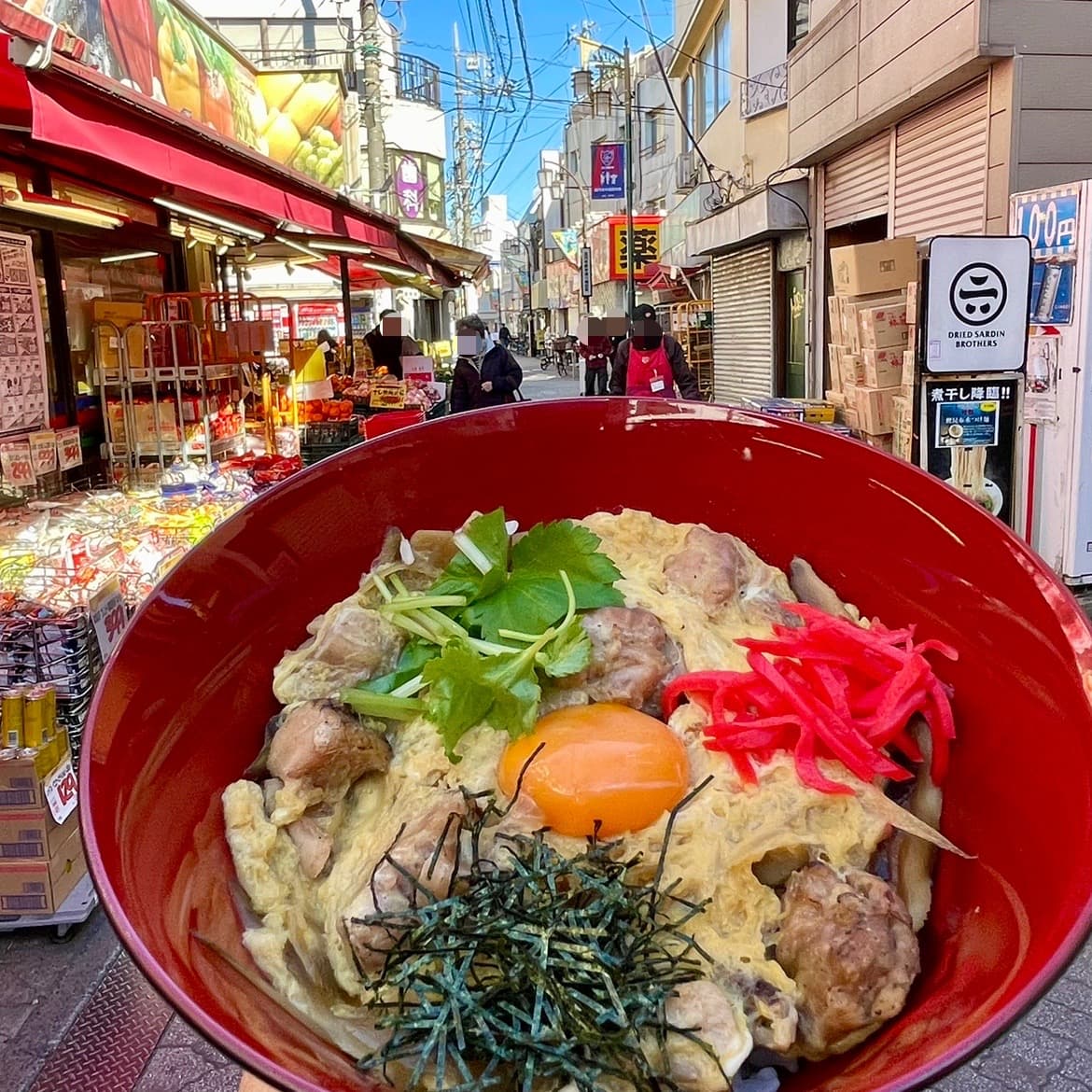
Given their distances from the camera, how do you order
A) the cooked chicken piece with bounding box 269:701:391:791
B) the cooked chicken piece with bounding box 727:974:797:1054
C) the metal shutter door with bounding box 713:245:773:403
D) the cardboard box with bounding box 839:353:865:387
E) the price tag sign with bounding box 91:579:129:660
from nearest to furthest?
the cooked chicken piece with bounding box 727:974:797:1054 → the cooked chicken piece with bounding box 269:701:391:791 → the price tag sign with bounding box 91:579:129:660 → the cardboard box with bounding box 839:353:865:387 → the metal shutter door with bounding box 713:245:773:403

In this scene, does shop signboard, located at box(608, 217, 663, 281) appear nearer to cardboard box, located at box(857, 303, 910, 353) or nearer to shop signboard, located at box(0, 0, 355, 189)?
shop signboard, located at box(0, 0, 355, 189)

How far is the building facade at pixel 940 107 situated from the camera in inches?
286

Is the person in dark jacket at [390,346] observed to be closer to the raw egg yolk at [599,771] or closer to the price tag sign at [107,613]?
the price tag sign at [107,613]

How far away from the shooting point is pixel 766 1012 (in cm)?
137

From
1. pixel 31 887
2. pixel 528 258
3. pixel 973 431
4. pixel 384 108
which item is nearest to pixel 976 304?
pixel 973 431

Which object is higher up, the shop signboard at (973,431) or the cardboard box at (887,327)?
the cardboard box at (887,327)

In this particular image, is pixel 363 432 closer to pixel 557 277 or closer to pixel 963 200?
pixel 963 200

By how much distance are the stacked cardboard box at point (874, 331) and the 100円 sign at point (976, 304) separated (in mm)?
980

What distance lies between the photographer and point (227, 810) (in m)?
1.69

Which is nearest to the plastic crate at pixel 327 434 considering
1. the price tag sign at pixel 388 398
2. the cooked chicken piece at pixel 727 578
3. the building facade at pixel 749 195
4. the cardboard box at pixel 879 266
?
the price tag sign at pixel 388 398

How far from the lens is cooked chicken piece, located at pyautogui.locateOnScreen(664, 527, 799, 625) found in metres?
2.07

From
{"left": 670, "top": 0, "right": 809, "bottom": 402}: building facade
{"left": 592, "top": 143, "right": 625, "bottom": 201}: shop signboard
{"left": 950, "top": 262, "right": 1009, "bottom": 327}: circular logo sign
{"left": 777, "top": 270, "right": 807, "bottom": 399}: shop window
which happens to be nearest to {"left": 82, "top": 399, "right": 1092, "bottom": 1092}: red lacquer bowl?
{"left": 950, "top": 262, "right": 1009, "bottom": 327}: circular logo sign

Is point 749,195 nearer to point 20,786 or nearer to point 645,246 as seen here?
point 645,246

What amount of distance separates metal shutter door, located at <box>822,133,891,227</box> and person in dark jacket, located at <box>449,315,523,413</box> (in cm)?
434
